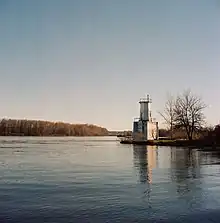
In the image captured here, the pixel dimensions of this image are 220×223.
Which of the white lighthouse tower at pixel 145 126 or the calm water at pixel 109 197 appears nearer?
the calm water at pixel 109 197

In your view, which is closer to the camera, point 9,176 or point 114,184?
point 114,184

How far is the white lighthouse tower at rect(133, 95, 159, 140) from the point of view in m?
80.7

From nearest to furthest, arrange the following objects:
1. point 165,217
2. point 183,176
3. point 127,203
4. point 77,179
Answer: point 165,217 → point 127,203 → point 77,179 → point 183,176

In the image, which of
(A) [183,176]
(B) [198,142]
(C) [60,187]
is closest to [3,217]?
(C) [60,187]

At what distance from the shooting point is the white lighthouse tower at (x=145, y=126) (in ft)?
265

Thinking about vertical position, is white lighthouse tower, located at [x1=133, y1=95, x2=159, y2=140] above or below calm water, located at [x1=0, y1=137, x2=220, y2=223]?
above

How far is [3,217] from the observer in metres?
12.8

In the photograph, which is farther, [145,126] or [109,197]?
[145,126]

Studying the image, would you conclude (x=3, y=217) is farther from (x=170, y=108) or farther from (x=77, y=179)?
(x=170, y=108)

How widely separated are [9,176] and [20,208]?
30.2 ft

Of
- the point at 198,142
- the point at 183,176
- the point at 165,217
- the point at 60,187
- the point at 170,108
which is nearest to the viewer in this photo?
the point at 165,217

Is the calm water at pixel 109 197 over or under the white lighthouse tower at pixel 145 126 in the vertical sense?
under

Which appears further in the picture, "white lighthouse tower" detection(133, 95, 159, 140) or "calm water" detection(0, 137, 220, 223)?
"white lighthouse tower" detection(133, 95, 159, 140)

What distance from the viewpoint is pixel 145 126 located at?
8025 cm
